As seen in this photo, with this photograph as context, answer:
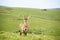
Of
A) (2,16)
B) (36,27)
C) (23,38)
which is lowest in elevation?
(23,38)

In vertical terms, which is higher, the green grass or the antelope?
the antelope

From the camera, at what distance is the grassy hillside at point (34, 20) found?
217 cm

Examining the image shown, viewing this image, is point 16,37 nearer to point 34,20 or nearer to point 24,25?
point 24,25

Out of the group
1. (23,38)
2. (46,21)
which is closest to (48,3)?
(46,21)

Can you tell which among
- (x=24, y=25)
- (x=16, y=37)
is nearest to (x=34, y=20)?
(x=24, y=25)

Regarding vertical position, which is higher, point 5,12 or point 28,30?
point 5,12

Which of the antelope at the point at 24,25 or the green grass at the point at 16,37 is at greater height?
the antelope at the point at 24,25

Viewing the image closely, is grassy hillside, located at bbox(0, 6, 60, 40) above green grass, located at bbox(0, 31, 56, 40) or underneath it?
above

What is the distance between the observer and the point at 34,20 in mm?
2223

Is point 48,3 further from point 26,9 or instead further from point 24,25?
point 24,25

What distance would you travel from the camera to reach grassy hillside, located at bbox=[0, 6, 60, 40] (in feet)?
7.13

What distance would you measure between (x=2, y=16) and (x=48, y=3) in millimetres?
841

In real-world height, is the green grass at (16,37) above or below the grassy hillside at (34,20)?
below

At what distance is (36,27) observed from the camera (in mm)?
2205
